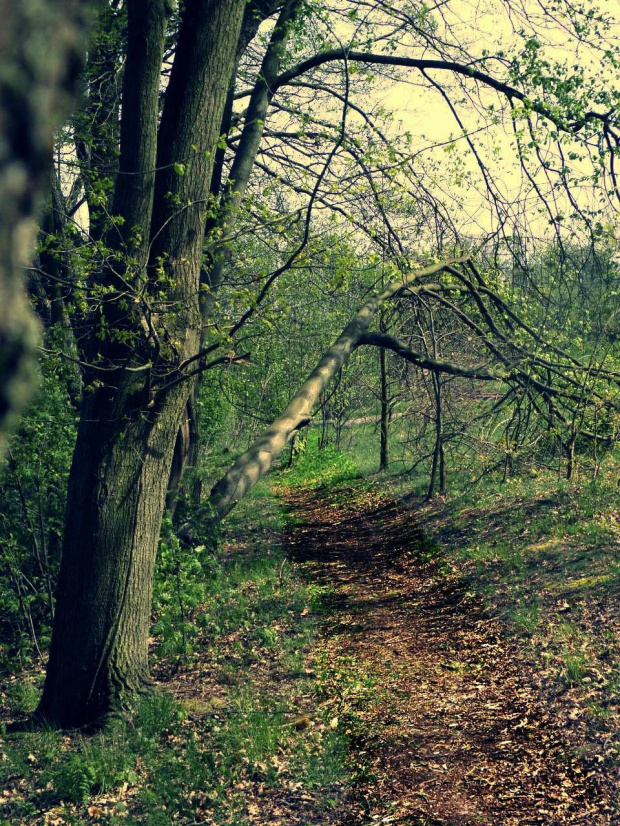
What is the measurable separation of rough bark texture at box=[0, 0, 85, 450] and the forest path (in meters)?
4.46

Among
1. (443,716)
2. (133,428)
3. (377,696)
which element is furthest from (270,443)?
(443,716)

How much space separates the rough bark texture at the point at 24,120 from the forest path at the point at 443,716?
14.6 ft

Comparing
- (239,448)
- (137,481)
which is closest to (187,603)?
(137,481)

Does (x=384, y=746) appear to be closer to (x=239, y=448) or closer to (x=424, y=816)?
(x=424, y=816)

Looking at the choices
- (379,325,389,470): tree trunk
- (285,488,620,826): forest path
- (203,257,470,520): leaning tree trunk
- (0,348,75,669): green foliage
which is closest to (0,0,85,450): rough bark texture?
(285,488,620,826): forest path

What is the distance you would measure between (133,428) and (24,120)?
17.0ft

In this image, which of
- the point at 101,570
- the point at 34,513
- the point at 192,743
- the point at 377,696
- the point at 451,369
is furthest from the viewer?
the point at 451,369

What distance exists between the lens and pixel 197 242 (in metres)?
6.04

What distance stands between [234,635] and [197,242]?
4048mm

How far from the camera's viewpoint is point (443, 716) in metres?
5.82

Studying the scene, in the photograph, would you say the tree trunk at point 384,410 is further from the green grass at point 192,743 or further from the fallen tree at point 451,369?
the green grass at point 192,743

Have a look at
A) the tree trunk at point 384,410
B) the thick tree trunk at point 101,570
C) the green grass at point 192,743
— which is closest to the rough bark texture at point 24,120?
the green grass at point 192,743

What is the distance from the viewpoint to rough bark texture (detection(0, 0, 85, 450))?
2.49 feet

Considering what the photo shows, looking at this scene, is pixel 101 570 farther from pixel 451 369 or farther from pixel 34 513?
pixel 451 369
